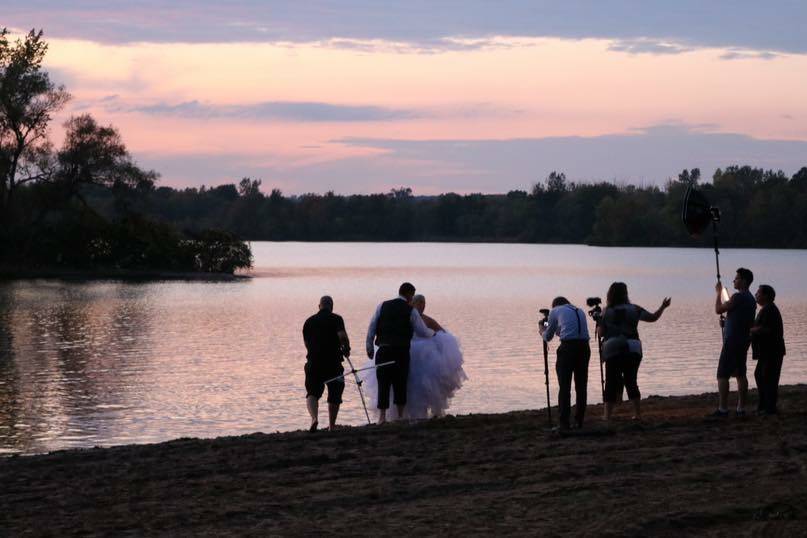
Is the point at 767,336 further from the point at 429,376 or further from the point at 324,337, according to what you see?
the point at 324,337

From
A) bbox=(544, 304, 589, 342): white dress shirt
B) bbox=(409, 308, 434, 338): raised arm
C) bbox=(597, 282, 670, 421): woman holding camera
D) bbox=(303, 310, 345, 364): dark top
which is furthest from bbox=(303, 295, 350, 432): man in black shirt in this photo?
bbox=(597, 282, 670, 421): woman holding camera

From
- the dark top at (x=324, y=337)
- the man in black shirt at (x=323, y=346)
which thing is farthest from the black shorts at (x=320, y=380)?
the dark top at (x=324, y=337)

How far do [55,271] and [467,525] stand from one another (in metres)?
76.6

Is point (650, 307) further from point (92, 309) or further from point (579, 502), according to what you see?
point (579, 502)

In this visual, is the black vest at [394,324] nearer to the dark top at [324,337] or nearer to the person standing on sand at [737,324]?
the dark top at [324,337]

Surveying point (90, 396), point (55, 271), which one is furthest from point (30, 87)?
point (90, 396)

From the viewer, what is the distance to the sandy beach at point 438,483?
9422 millimetres

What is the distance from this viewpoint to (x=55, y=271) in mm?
82562

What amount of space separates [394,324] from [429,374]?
1.12 m

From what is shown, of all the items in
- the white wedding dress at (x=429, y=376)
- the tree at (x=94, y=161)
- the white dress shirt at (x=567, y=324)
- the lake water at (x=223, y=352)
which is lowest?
the lake water at (x=223, y=352)

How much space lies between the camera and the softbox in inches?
604

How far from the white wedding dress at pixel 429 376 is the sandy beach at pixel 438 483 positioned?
1283mm

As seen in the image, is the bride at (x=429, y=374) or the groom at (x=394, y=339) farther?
the bride at (x=429, y=374)

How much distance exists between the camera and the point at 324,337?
1558cm
